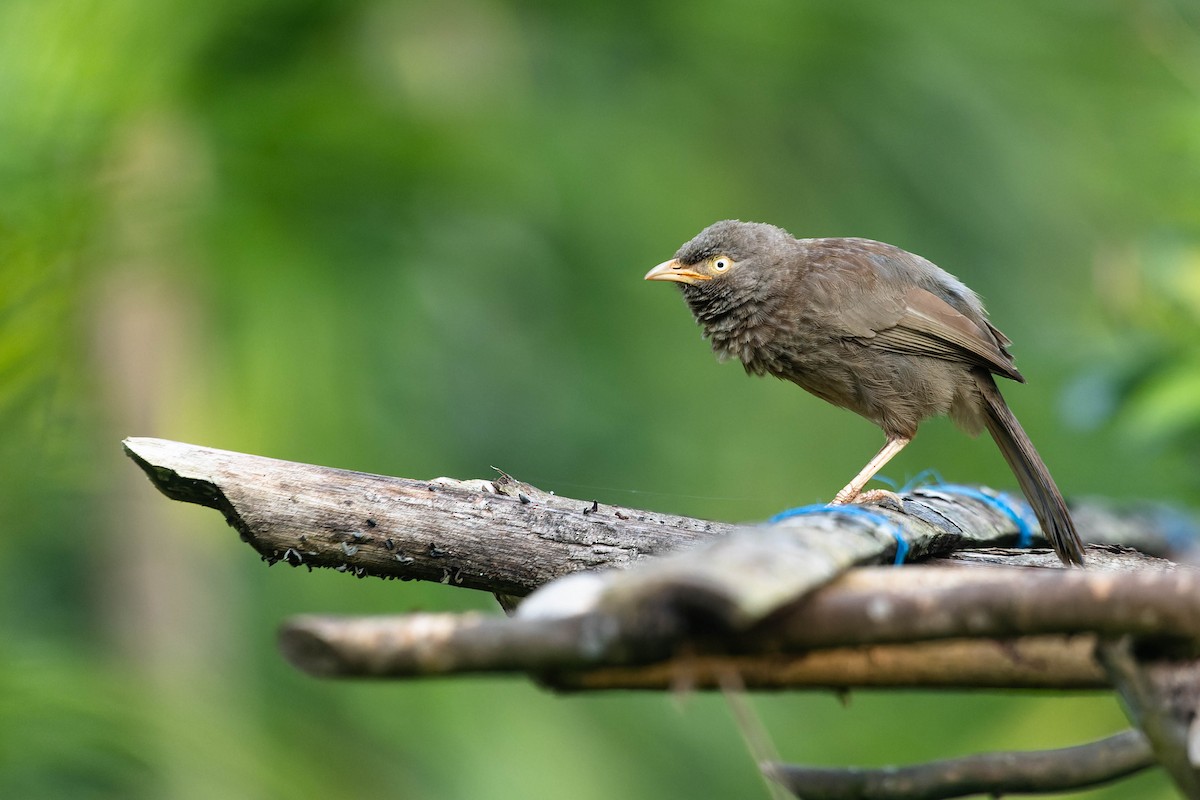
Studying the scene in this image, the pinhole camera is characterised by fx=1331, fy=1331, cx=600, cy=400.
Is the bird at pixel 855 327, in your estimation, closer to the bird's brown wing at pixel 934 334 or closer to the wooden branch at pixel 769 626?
the bird's brown wing at pixel 934 334

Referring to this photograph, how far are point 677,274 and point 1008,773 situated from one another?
2.85 meters

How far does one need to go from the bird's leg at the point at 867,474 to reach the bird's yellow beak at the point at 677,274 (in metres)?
0.87

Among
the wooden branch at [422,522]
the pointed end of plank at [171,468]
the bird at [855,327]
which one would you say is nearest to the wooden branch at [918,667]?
the wooden branch at [422,522]

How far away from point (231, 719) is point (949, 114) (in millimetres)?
7307

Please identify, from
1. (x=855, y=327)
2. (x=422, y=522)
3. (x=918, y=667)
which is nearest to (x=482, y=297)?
(x=855, y=327)

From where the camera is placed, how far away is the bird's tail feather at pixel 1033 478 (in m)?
3.88

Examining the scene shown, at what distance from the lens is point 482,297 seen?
9.21 metres

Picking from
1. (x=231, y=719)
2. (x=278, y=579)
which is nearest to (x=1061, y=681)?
(x=231, y=719)

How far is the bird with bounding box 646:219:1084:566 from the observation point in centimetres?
460

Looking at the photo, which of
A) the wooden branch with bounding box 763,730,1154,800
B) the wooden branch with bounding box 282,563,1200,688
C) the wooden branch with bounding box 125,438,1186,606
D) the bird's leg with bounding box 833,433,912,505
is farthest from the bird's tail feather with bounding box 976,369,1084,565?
the wooden branch with bounding box 282,563,1200,688

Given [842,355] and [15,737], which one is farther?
[842,355]

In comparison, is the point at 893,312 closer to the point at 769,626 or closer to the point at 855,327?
the point at 855,327

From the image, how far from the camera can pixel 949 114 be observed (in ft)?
33.9

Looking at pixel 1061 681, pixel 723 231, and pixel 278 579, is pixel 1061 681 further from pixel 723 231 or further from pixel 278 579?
pixel 278 579
